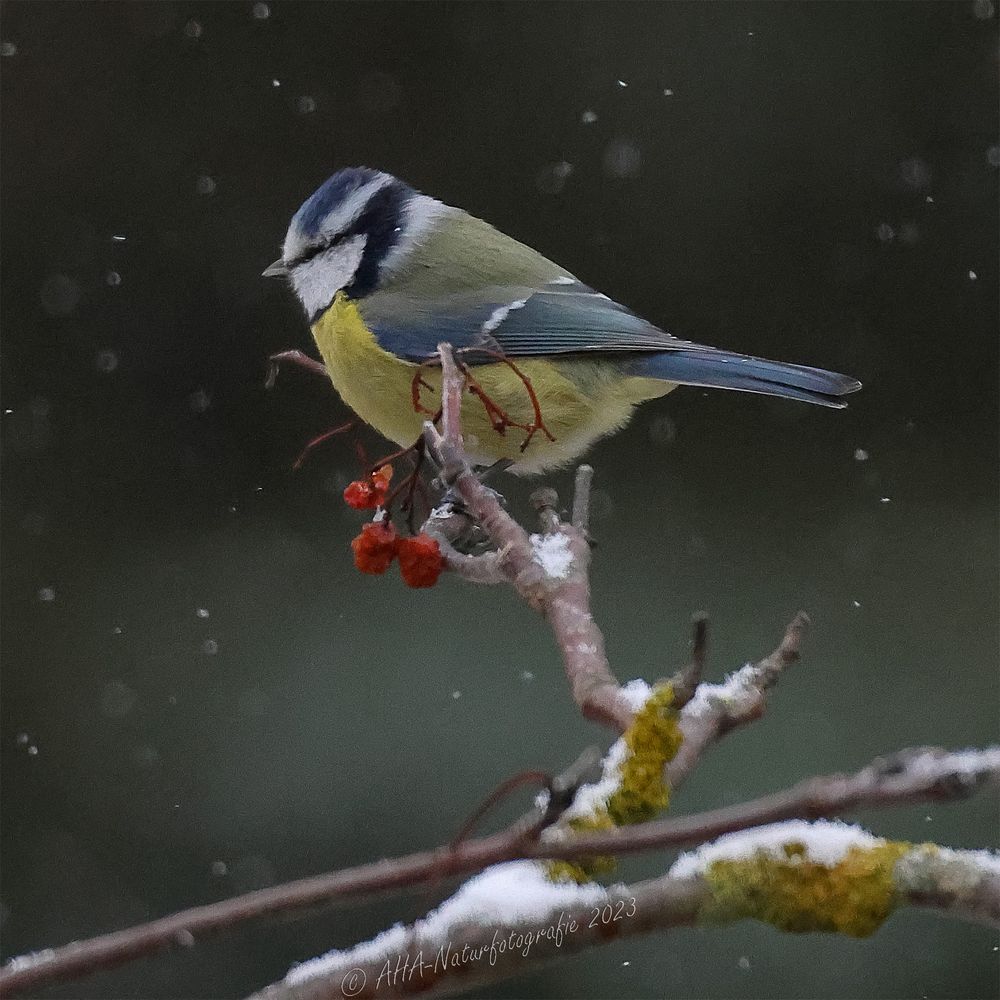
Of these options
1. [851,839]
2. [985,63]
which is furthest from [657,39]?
[851,839]

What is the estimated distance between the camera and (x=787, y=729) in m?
2.19

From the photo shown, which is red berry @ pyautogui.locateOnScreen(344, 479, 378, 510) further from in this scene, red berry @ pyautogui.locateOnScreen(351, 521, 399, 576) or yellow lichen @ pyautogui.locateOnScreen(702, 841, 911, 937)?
yellow lichen @ pyautogui.locateOnScreen(702, 841, 911, 937)

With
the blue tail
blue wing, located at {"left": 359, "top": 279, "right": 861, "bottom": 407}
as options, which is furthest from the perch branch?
blue wing, located at {"left": 359, "top": 279, "right": 861, "bottom": 407}

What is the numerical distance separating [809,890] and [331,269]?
146 centimetres

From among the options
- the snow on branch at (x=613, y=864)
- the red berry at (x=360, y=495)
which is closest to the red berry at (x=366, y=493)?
the red berry at (x=360, y=495)

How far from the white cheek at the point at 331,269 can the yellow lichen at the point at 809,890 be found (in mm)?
1434

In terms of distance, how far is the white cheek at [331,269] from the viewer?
78.0 inches

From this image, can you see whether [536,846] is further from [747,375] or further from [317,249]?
[317,249]

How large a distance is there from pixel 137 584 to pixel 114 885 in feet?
1.80

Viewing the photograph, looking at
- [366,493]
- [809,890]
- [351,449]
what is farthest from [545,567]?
[351,449]

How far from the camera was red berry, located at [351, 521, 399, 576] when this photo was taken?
121 cm

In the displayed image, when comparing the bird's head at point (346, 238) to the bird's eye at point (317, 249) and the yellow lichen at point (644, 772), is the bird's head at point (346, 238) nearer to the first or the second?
the bird's eye at point (317, 249)

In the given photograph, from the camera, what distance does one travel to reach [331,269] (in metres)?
1.99

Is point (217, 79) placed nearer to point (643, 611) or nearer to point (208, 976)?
point (643, 611)
